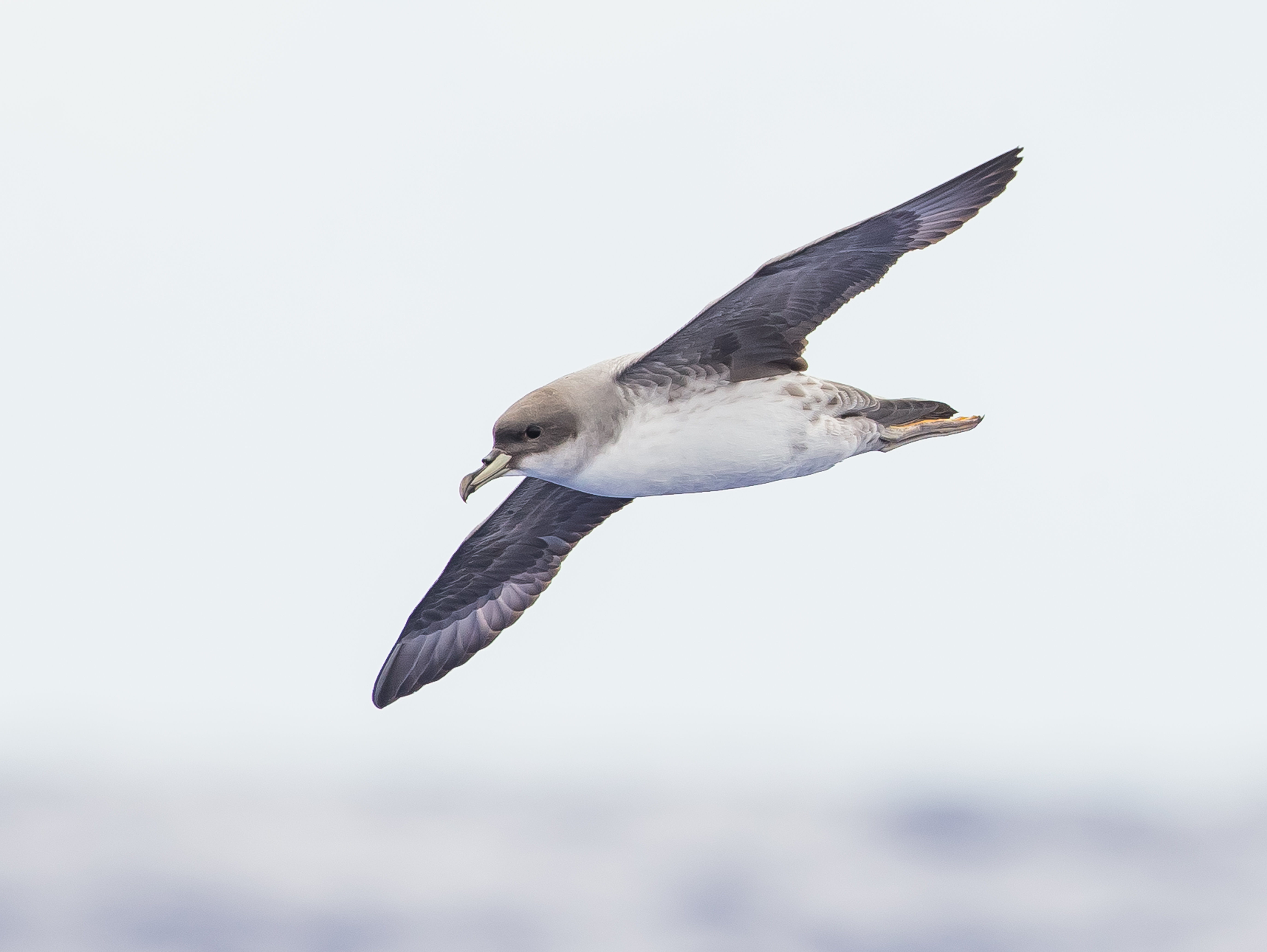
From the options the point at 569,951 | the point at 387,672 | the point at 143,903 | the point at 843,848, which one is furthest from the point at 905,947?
the point at 387,672

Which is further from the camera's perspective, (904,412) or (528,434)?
(904,412)

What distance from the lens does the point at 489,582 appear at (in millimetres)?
12219

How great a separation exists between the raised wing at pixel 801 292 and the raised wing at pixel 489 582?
2.36 metres

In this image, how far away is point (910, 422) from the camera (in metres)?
10.8

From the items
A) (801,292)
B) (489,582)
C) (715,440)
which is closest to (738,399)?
(715,440)

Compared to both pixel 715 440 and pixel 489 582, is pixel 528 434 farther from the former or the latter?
pixel 489 582

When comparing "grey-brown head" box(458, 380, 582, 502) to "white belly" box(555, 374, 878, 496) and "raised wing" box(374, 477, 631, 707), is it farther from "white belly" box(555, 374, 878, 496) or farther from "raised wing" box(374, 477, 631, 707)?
"raised wing" box(374, 477, 631, 707)

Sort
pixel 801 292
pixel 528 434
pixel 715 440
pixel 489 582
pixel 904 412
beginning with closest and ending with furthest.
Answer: pixel 528 434
pixel 715 440
pixel 801 292
pixel 904 412
pixel 489 582

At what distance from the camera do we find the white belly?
9.70m

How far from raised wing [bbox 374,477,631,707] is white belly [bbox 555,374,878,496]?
190cm

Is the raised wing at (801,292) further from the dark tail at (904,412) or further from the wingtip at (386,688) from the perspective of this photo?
the wingtip at (386,688)

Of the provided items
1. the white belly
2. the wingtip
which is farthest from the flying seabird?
the wingtip

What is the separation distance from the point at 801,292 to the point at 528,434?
2064 mm

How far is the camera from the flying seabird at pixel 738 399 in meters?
9.48
